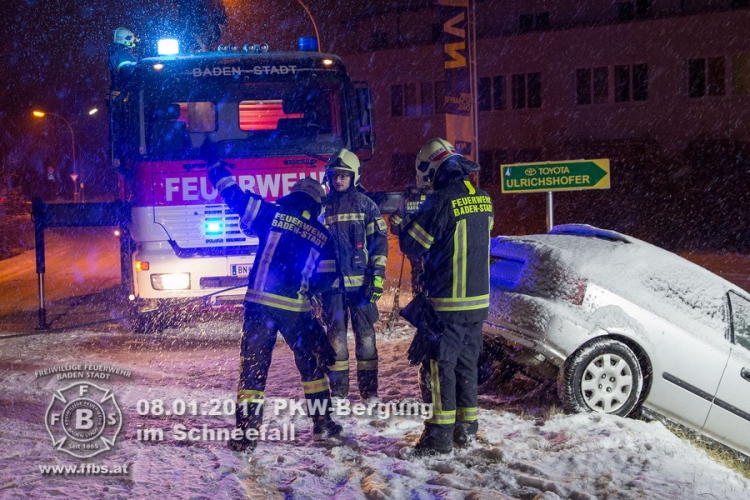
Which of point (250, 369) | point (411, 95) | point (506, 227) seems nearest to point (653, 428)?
point (250, 369)

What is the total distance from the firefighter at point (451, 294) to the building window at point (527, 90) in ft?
97.0

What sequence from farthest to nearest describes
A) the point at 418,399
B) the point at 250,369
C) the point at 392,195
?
the point at 392,195
the point at 418,399
the point at 250,369

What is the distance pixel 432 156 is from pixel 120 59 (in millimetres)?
6167

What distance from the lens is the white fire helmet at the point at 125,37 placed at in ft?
33.3

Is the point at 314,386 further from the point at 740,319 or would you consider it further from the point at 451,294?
the point at 740,319

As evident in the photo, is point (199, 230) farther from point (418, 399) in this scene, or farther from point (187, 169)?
point (418, 399)

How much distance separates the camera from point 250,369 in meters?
4.82

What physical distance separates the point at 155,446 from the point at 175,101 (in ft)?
15.4

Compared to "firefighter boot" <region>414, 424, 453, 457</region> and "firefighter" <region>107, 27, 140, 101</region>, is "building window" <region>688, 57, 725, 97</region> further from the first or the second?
"firefighter boot" <region>414, 424, 453, 457</region>

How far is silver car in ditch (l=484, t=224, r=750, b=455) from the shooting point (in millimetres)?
5488

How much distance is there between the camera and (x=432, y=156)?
16.8 feet

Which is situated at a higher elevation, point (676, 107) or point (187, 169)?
point (676, 107)

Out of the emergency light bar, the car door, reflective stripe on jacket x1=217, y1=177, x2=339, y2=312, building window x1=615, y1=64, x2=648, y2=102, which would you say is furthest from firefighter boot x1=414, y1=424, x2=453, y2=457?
building window x1=615, y1=64, x2=648, y2=102

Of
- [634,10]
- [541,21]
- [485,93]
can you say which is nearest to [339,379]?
[485,93]
